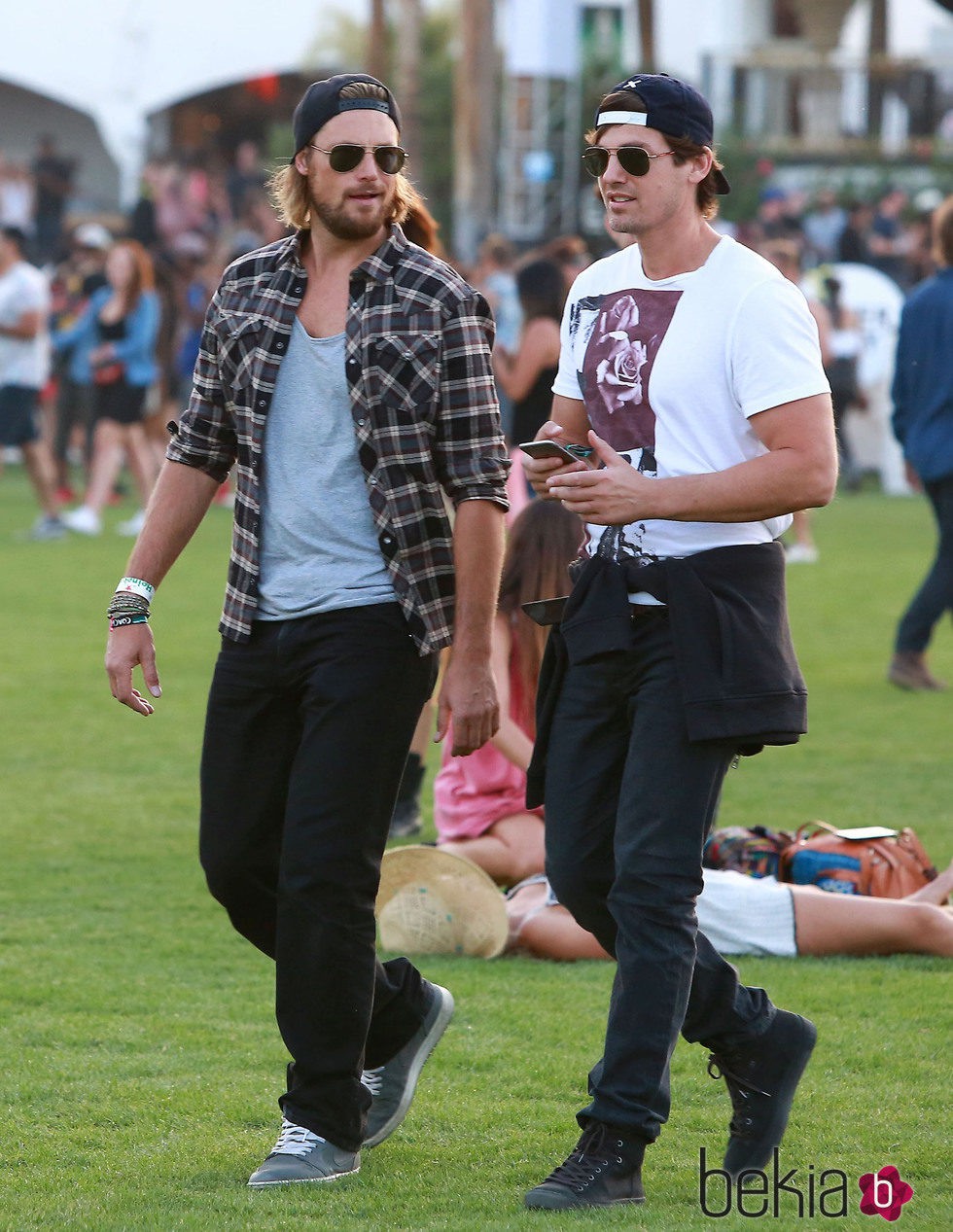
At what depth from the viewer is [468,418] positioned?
13.0 feet

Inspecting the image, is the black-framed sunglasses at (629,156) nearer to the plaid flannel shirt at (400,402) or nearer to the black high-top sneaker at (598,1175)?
the plaid flannel shirt at (400,402)

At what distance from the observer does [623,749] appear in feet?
12.7

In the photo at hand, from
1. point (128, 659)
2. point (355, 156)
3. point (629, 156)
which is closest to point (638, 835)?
point (128, 659)

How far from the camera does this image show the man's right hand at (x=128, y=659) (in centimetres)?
413

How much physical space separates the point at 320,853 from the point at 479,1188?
2.34 feet

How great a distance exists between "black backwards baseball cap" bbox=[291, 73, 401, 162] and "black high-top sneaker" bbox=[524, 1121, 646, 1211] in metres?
1.98

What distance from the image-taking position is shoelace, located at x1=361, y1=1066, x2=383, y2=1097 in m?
4.28

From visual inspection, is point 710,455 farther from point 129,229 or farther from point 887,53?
point 887,53

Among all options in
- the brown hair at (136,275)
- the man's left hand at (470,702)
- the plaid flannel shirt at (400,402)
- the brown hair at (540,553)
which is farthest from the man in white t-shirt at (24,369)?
the man's left hand at (470,702)

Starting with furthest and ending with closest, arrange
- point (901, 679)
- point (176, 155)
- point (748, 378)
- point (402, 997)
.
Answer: point (176, 155) < point (901, 679) < point (402, 997) < point (748, 378)

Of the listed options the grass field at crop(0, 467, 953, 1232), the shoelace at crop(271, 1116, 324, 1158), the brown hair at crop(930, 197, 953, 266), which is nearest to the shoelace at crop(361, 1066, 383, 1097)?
the grass field at crop(0, 467, 953, 1232)

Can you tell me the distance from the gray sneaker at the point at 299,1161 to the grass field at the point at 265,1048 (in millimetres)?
42

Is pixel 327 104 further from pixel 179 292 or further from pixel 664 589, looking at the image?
pixel 179 292

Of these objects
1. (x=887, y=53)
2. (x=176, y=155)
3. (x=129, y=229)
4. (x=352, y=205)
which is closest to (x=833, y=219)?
(x=129, y=229)
